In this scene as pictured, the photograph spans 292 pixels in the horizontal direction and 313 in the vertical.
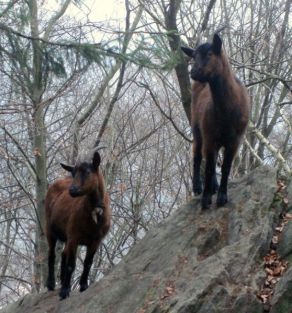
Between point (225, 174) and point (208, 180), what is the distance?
0.71ft

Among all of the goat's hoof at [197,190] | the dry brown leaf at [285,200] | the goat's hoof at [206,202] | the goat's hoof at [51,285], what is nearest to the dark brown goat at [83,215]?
the goat's hoof at [51,285]

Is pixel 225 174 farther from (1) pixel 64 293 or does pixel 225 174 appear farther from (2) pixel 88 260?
(1) pixel 64 293

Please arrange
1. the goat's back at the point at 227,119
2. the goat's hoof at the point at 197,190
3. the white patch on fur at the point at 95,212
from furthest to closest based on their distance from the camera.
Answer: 1. the goat's hoof at the point at 197,190
2. the white patch on fur at the point at 95,212
3. the goat's back at the point at 227,119

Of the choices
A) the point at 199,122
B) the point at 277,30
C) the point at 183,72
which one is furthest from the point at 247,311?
the point at 277,30

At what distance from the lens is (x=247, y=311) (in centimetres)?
592

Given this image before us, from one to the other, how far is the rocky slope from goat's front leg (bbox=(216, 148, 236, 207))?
118 millimetres

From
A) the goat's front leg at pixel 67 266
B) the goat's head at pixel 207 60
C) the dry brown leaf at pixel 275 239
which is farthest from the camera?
the goat's front leg at pixel 67 266

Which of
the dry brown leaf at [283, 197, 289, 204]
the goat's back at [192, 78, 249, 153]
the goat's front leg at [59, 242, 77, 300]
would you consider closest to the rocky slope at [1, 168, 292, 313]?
the dry brown leaf at [283, 197, 289, 204]

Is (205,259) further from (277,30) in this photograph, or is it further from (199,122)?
(277,30)

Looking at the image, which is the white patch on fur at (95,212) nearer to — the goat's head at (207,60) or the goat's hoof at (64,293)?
the goat's hoof at (64,293)

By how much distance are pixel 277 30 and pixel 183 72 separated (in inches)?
220

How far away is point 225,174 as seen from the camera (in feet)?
24.6

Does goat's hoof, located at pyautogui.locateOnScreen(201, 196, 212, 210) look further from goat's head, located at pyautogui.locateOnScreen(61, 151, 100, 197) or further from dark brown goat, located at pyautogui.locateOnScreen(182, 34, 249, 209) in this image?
goat's head, located at pyautogui.locateOnScreen(61, 151, 100, 197)

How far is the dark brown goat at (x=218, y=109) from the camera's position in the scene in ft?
22.9
